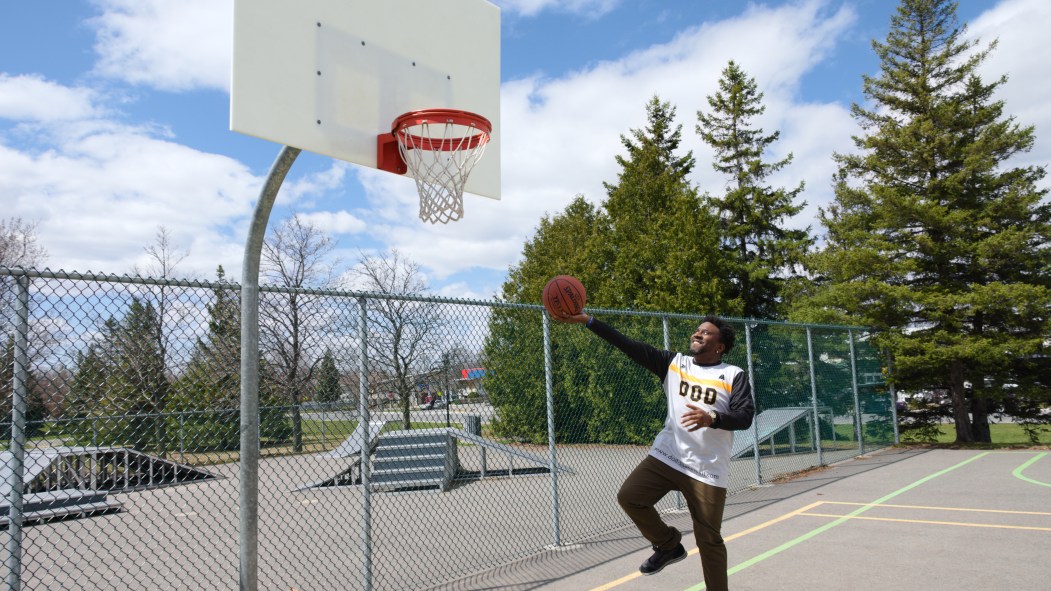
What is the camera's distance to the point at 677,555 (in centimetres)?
494

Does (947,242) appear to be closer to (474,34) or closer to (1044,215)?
(1044,215)

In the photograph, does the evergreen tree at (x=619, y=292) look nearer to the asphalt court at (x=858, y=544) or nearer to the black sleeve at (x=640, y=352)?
the asphalt court at (x=858, y=544)

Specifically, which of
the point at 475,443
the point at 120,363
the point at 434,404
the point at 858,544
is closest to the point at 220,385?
the point at 120,363

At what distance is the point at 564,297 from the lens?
5.24 m

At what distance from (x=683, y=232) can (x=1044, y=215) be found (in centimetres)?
894

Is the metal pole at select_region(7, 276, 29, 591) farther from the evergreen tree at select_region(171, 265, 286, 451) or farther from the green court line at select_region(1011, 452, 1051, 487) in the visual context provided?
the green court line at select_region(1011, 452, 1051, 487)

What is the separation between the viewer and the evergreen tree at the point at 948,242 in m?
16.1

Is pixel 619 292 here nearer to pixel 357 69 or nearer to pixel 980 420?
pixel 980 420

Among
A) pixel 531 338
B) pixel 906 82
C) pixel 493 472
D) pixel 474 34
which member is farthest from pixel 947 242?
pixel 474 34

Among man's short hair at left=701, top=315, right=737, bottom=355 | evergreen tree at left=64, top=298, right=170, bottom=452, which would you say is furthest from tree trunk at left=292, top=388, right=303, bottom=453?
man's short hair at left=701, top=315, right=737, bottom=355

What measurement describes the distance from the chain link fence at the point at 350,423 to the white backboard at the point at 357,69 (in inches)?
44.0

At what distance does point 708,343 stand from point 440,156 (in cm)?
243

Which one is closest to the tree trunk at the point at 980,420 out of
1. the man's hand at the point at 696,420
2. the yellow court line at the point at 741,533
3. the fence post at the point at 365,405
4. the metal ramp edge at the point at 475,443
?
the yellow court line at the point at 741,533

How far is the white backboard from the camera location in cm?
425
